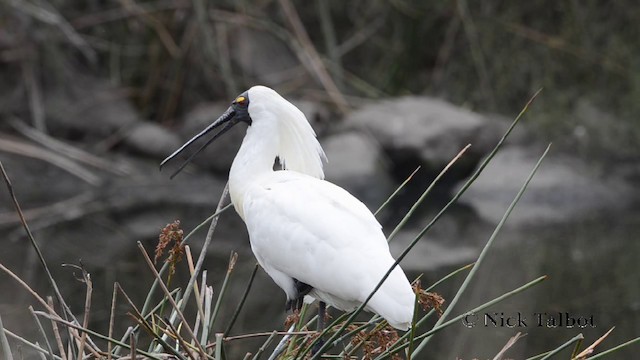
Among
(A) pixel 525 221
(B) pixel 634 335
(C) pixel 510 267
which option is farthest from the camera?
(A) pixel 525 221

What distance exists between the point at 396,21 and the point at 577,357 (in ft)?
31.9

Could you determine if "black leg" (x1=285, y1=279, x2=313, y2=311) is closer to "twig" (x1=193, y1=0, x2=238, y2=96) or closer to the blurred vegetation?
"twig" (x1=193, y1=0, x2=238, y2=96)

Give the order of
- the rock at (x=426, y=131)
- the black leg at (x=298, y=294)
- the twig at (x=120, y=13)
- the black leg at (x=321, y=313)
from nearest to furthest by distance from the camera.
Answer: the black leg at (x=321, y=313) → the black leg at (x=298, y=294) → the rock at (x=426, y=131) → the twig at (x=120, y=13)

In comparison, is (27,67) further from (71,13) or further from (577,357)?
(577,357)

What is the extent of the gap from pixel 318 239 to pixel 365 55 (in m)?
8.91

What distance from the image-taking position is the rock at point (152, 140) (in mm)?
10383

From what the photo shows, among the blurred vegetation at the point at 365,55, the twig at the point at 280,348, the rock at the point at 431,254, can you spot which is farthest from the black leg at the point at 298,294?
the blurred vegetation at the point at 365,55

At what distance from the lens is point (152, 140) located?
412 inches

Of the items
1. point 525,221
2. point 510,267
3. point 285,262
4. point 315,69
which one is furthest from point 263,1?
point 285,262

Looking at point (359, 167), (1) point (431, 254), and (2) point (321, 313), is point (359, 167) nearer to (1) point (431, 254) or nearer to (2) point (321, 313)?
(1) point (431, 254)

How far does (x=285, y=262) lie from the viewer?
3.50 m

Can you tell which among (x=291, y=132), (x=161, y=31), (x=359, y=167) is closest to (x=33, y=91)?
(x=161, y=31)

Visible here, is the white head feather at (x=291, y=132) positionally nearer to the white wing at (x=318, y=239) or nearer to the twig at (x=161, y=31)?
the white wing at (x=318, y=239)

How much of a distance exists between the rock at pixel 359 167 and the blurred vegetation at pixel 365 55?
41cm
